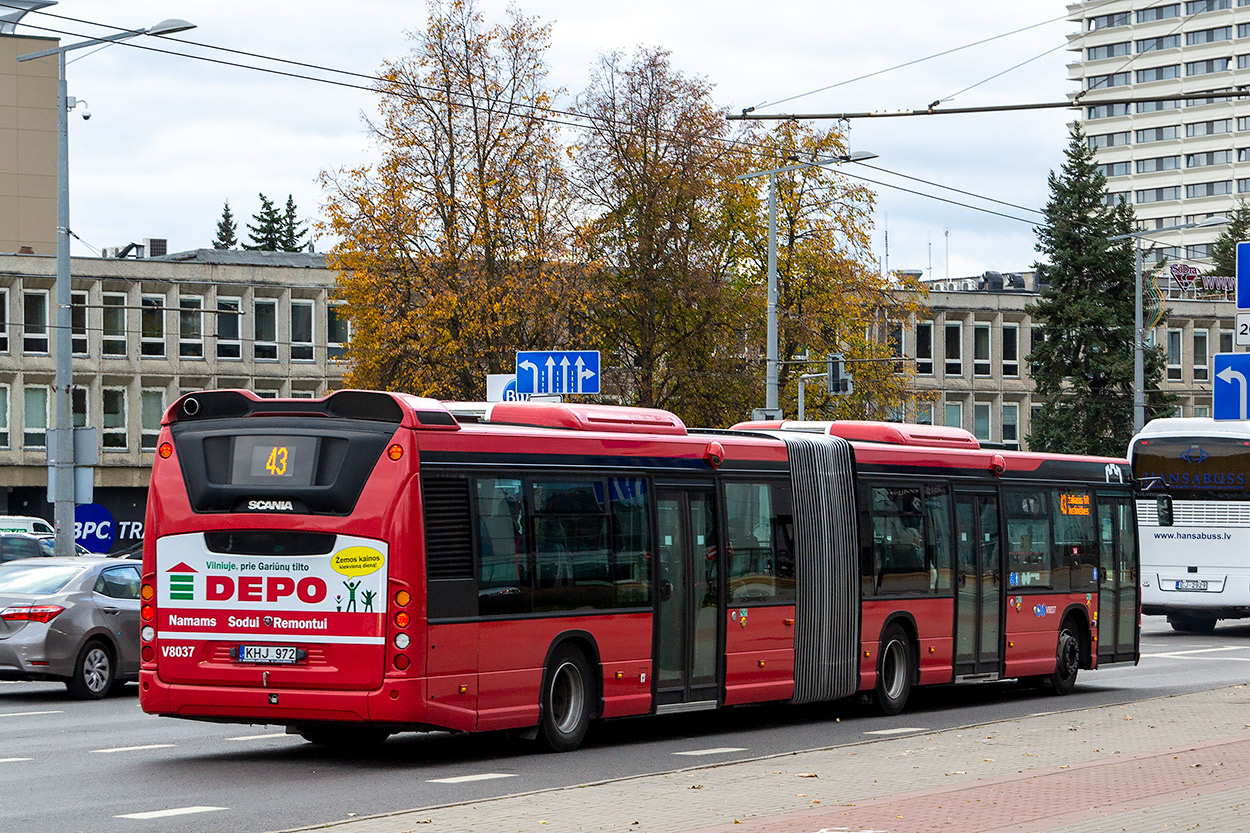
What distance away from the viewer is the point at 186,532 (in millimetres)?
13758

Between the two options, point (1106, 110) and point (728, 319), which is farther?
point (1106, 110)

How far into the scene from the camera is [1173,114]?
136500mm

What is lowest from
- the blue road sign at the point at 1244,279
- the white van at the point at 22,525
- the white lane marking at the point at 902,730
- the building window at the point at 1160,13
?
the white lane marking at the point at 902,730

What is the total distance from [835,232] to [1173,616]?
21.8 metres

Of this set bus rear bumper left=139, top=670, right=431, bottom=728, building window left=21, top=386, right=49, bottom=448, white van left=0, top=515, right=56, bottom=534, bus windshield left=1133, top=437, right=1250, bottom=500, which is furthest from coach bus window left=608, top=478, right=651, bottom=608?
building window left=21, top=386, right=49, bottom=448

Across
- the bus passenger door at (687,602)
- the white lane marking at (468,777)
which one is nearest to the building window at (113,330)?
the bus passenger door at (687,602)

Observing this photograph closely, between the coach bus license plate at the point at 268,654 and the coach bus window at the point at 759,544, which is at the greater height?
the coach bus window at the point at 759,544

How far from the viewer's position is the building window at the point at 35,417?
2450 inches

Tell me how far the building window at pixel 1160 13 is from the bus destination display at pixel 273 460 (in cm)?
12990

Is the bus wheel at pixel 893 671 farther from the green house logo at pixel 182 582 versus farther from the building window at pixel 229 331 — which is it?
the building window at pixel 229 331

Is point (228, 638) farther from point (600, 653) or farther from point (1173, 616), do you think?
point (1173, 616)

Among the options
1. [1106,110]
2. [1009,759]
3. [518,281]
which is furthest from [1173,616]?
[1106,110]

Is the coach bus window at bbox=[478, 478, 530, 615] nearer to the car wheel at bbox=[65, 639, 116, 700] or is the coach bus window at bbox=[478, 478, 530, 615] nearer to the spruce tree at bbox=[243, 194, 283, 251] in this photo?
the car wheel at bbox=[65, 639, 116, 700]

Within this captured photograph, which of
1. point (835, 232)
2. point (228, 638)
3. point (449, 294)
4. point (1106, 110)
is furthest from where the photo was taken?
point (1106, 110)
